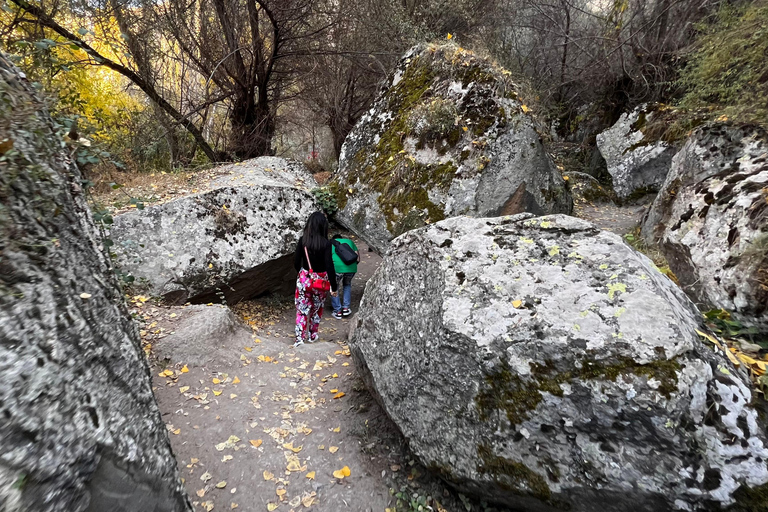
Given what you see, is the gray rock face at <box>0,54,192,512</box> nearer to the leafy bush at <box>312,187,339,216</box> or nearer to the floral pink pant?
the floral pink pant

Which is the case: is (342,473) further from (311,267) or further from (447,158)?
(447,158)

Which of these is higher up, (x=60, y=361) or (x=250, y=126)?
(x=250, y=126)

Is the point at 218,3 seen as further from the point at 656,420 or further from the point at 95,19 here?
the point at 656,420

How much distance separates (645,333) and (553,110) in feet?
42.6

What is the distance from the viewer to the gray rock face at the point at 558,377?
7.27ft

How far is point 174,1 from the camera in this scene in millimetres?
8539

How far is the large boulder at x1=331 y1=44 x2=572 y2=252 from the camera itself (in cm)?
642

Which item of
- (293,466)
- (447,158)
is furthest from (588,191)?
(293,466)

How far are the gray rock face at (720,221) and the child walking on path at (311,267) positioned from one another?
13.9ft

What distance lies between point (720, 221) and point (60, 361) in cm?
542

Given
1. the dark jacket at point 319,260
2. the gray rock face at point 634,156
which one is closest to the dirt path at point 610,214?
the gray rock face at point 634,156

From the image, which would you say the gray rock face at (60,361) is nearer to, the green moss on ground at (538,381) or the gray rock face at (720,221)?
the green moss on ground at (538,381)

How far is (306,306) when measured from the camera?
578 centimetres

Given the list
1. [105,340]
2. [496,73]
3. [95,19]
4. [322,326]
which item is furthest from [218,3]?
[105,340]
